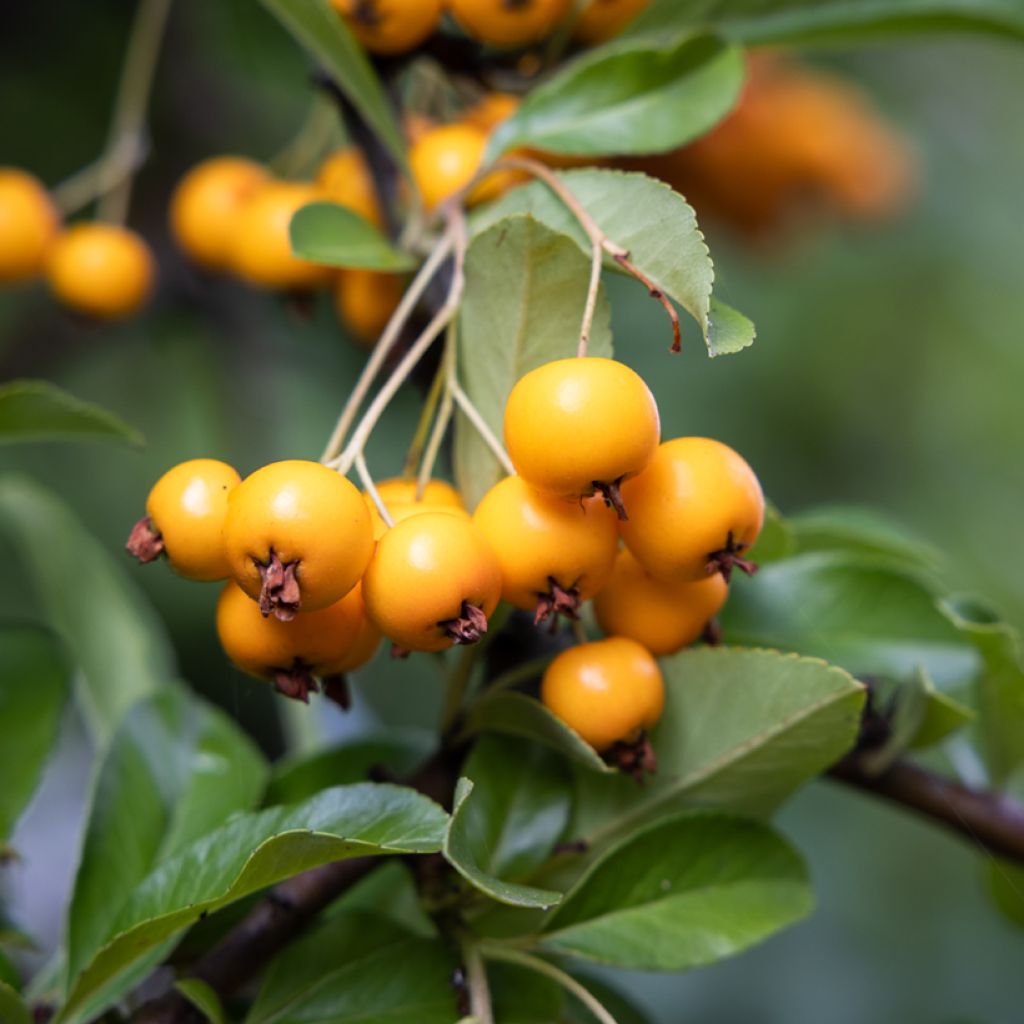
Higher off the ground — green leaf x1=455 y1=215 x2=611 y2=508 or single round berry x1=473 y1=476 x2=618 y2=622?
green leaf x1=455 y1=215 x2=611 y2=508

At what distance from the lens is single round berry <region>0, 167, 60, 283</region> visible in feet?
3.61

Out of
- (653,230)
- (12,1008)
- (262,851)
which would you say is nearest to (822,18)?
(653,230)

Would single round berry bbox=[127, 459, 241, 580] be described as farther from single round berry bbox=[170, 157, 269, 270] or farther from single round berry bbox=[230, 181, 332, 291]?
single round berry bbox=[170, 157, 269, 270]

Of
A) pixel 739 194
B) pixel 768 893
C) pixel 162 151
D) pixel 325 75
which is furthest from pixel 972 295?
pixel 768 893

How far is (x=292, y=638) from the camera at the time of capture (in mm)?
583

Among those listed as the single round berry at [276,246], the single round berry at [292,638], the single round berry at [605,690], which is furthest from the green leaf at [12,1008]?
the single round berry at [276,246]

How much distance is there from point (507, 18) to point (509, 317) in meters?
0.32

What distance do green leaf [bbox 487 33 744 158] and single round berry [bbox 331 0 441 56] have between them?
11 cm

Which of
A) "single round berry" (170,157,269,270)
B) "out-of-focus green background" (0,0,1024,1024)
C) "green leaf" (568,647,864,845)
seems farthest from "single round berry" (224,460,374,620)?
"out-of-focus green background" (0,0,1024,1024)

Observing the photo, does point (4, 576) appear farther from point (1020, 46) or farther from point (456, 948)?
point (1020, 46)

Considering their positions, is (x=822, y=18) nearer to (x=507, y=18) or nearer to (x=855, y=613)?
(x=507, y=18)

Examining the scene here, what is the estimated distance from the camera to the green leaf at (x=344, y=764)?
0.86 m

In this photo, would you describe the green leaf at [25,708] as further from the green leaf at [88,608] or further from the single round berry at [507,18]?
the single round berry at [507,18]

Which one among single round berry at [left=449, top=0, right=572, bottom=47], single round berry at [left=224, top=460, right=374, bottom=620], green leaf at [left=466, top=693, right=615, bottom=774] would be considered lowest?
green leaf at [left=466, top=693, right=615, bottom=774]
